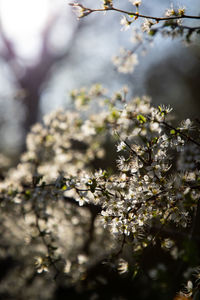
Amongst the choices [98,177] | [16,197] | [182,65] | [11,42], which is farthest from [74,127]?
[182,65]

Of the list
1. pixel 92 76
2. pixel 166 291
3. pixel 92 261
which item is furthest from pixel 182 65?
pixel 166 291

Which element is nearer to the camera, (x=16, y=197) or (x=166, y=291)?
(x=166, y=291)

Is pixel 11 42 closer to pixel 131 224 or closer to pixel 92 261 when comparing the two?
pixel 92 261

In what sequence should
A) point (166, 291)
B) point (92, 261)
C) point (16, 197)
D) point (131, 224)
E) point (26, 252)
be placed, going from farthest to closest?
point (26, 252)
point (92, 261)
point (16, 197)
point (131, 224)
point (166, 291)

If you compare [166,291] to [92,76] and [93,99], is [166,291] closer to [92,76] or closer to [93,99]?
[93,99]

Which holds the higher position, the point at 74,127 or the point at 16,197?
the point at 74,127

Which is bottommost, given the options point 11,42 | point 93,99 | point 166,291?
point 166,291

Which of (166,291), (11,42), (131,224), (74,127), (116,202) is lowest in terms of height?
(166,291)

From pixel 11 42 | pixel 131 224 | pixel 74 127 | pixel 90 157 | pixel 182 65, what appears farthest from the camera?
pixel 182 65

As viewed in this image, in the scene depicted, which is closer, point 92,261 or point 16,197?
point 16,197
